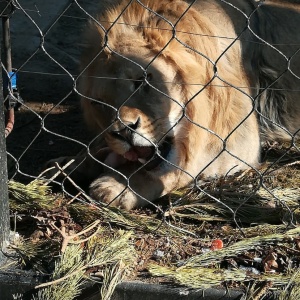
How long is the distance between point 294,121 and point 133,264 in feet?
6.40

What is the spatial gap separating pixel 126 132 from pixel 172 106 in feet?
1.01

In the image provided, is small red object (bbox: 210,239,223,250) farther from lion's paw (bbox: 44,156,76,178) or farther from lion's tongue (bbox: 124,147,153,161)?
lion's paw (bbox: 44,156,76,178)

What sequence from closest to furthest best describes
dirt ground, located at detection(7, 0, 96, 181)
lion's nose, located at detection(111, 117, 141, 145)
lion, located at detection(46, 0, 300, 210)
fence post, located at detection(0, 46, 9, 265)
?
fence post, located at detection(0, 46, 9, 265) < lion's nose, located at detection(111, 117, 141, 145) < lion, located at detection(46, 0, 300, 210) < dirt ground, located at detection(7, 0, 96, 181)

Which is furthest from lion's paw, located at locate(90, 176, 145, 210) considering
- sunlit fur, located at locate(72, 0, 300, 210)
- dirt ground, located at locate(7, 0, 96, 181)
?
dirt ground, located at locate(7, 0, 96, 181)

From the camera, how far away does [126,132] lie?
3658 mm

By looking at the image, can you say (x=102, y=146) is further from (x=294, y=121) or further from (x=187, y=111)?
(x=294, y=121)

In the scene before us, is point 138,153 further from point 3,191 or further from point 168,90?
point 3,191

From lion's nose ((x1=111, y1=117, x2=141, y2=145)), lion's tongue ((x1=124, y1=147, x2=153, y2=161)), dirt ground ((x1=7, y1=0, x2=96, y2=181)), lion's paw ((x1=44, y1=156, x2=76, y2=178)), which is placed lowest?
dirt ground ((x1=7, y1=0, x2=96, y2=181))

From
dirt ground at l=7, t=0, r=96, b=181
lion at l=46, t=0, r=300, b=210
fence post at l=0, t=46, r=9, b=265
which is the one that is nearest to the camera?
fence post at l=0, t=46, r=9, b=265

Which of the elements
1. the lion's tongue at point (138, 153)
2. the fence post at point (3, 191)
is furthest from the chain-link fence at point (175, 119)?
the fence post at point (3, 191)

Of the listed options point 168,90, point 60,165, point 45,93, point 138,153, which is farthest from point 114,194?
point 45,93

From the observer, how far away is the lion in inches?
148

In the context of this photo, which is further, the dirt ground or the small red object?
the dirt ground

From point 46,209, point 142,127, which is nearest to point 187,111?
point 142,127
